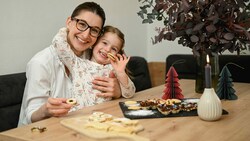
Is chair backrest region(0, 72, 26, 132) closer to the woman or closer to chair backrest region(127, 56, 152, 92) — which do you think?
the woman

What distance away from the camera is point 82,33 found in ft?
6.06

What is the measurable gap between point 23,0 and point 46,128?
119 cm

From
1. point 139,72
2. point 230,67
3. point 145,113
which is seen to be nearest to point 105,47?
point 145,113

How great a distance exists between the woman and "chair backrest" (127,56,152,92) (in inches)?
31.2

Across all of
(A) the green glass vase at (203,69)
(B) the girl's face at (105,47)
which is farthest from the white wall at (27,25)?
(A) the green glass vase at (203,69)

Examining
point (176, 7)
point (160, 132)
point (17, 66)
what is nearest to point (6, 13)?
point (17, 66)

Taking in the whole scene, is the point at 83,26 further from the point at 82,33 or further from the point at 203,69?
the point at 203,69

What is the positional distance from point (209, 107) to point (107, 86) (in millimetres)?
677

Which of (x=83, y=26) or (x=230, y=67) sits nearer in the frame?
(x=83, y=26)

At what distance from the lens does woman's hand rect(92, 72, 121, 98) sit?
170 centimetres

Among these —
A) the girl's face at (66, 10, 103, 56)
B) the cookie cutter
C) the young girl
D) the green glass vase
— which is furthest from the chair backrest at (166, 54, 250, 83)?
the cookie cutter

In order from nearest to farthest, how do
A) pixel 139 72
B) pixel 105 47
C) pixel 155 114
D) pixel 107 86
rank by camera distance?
pixel 155 114, pixel 107 86, pixel 105 47, pixel 139 72

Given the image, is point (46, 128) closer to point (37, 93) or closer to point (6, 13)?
point (37, 93)

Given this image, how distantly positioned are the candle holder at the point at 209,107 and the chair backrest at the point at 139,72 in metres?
1.48
